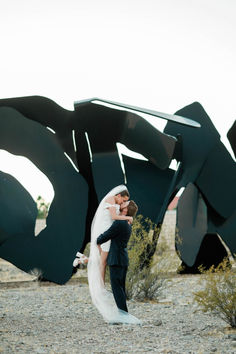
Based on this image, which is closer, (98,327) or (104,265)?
(98,327)

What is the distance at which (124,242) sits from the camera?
6230 millimetres

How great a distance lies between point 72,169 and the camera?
10.2 metres

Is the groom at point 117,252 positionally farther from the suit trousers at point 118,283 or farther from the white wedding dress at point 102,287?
the white wedding dress at point 102,287

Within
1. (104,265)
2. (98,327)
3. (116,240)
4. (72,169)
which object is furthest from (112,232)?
(72,169)

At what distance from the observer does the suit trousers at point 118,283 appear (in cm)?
620

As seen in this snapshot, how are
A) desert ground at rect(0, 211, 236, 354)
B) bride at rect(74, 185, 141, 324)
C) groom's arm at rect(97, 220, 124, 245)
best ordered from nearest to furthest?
desert ground at rect(0, 211, 236, 354) < groom's arm at rect(97, 220, 124, 245) < bride at rect(74, 185, 141, 324)

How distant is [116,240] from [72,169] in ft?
13.6

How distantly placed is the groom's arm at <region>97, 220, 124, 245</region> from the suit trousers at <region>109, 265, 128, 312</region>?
0.31 meters

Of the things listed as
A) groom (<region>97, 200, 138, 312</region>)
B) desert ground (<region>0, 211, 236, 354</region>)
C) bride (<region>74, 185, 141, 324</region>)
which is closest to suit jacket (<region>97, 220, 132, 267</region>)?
groom (<region>97, 200, 138, 312</region>)

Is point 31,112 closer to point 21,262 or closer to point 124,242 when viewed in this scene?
point 21,262

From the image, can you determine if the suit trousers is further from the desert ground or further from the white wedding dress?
the desert ground

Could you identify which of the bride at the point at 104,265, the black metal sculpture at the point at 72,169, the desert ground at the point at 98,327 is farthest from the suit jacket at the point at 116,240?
the black metal sculpture at the point at 72,169

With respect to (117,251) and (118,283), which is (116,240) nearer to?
(117,251)

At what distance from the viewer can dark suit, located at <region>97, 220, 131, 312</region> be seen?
20.2 ft
